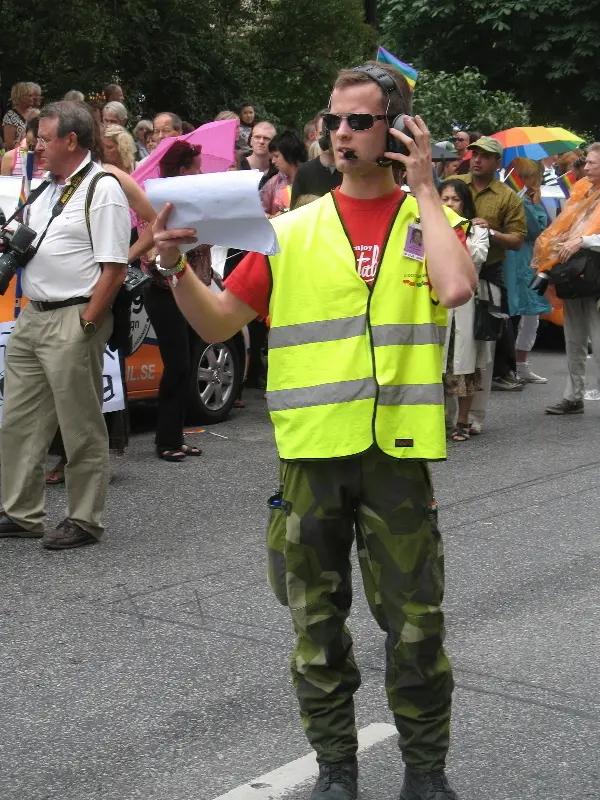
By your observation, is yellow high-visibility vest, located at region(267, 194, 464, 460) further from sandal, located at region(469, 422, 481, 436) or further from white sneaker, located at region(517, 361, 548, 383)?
white sneaker, located at region(517, 361, 548, 383)

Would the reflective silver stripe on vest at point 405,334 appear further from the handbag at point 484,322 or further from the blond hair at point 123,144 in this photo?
the handbag at point 484,322

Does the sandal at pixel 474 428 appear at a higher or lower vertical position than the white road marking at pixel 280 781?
Result: lower

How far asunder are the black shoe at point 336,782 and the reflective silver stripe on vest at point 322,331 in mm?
1127

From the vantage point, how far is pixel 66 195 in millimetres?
6730

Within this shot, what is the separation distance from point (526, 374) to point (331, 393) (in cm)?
953

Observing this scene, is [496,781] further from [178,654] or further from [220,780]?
[178,654]

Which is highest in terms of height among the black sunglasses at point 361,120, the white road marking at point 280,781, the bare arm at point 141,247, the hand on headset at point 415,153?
the black sunglasses at point 361,120

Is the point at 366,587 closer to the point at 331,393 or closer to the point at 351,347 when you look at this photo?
the point at 331,393

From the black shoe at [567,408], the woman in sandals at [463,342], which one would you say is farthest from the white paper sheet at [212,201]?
the black shoe at [567,408]

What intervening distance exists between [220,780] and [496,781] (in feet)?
2.58

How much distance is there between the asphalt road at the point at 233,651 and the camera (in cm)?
412

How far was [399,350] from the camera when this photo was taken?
3.65m

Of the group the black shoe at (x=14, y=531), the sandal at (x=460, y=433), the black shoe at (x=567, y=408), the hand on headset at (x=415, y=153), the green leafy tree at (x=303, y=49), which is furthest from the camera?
the green leafy tree at (x=303, y=49)

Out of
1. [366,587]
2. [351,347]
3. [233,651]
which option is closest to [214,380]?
[233,651]
